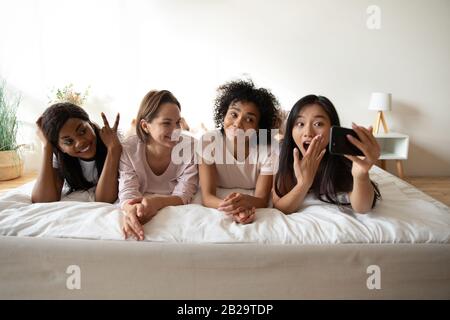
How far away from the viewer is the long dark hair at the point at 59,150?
1142 millimetres

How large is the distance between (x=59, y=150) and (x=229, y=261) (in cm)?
84

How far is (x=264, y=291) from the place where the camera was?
877 millimetres

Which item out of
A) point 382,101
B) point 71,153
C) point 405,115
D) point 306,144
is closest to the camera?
point 306,144

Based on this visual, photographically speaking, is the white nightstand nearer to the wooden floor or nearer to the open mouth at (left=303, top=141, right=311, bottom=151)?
the wooden floor

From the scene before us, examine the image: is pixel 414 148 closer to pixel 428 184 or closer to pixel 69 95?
pixel 428 184

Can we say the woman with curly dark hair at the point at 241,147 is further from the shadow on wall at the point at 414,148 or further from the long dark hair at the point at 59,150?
the shadow on wall at the point at 414,148

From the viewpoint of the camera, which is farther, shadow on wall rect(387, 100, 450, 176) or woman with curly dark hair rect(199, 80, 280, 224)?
shadow on wall rect(387, 100, 450, 176)

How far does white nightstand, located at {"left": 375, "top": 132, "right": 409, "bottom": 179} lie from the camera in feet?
9.42

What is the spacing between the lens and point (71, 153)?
1180mm

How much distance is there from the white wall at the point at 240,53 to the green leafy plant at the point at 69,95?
3.3 inches

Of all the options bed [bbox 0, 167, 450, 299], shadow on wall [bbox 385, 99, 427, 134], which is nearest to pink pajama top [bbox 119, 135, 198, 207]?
bed [bbox 0, 167, 450, 299]

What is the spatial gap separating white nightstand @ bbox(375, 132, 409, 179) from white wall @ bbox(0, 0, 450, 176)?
239 millimetres

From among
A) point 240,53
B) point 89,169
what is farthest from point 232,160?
point 240,53

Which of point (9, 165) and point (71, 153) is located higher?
point (71, 153)
